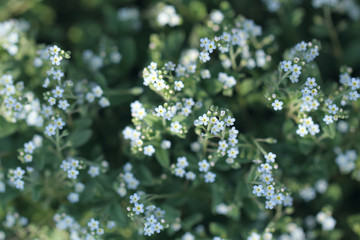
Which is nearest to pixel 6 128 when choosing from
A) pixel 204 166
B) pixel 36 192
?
pixel 36 192

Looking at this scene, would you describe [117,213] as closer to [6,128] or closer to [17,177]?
[17,177]

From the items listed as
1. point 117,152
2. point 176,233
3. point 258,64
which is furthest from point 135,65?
point 176,233

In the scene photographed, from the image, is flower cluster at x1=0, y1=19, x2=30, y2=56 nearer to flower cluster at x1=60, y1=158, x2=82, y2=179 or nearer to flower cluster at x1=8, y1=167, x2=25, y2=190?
flower cluster at x1=8, y1=167, x2=25, y2=190

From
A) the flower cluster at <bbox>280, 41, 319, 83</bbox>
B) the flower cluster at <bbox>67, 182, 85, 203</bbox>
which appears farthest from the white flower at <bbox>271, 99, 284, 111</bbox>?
the flower cluster at <bbox>67, 182, 85, 203</bbox>

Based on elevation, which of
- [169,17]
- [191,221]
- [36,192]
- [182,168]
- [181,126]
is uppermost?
[169,17]

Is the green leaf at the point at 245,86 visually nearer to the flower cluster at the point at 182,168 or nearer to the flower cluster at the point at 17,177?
the flower cluster at the point at 182,168

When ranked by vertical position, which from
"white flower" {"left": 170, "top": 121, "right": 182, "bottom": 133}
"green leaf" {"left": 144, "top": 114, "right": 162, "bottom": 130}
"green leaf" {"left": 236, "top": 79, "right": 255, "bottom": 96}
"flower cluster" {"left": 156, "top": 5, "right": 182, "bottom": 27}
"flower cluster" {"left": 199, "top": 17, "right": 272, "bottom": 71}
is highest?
"flower cluster" {"left": 156, "top": 5, "right": 182, "bottom": 27}

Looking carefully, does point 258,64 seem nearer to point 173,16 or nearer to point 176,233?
point 173,16
